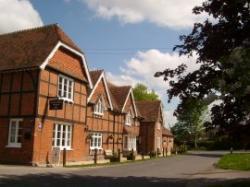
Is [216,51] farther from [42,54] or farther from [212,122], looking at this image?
[42,54]

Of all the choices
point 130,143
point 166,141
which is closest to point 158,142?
point 166,141

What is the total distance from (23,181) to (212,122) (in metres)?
7.54

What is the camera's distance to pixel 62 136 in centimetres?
3059

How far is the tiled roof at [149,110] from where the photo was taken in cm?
5525

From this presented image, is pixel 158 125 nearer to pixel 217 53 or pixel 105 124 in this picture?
pixel 105 124

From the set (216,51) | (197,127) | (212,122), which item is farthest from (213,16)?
(197,127)

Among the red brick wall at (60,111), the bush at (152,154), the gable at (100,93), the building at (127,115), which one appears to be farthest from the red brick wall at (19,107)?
the bush at (152,154)

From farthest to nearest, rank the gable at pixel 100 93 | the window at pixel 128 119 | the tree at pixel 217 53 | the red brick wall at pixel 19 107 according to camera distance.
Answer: the window at pixel 128 119 → the gable at pixel 100 93 → the red brick wall at pixel 19 107 → the tree at pixel 217 53

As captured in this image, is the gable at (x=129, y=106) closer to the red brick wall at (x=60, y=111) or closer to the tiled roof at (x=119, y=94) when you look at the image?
the tiled roof at (x=119, y=94)

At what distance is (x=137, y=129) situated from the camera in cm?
5225

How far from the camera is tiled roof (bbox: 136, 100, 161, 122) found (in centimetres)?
5525

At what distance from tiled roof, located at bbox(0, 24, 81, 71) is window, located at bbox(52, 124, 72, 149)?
15.6 ft

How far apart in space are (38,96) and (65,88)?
3788 millimetres

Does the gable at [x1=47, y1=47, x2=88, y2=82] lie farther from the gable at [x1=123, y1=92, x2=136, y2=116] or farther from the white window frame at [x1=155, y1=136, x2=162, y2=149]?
the white window frame at [x1=155, y1=136, x2=162, y2=149]
